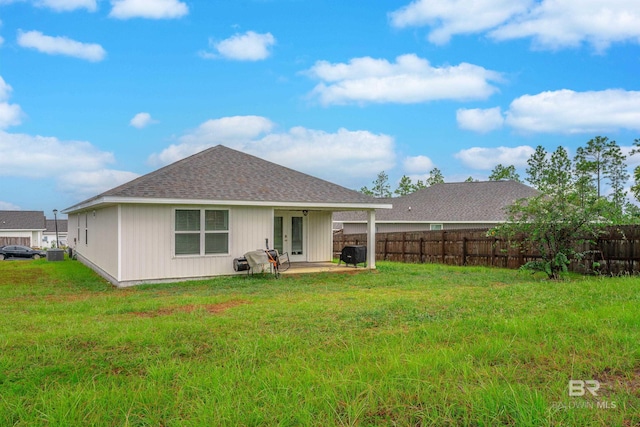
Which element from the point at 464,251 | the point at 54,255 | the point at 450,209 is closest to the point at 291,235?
the point at 464,251

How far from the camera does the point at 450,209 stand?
99.7 ft

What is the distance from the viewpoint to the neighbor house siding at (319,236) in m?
18.7

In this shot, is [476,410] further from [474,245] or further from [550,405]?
[474,245]

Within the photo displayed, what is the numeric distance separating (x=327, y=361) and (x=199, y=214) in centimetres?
1000

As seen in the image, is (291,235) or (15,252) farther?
(15,252)

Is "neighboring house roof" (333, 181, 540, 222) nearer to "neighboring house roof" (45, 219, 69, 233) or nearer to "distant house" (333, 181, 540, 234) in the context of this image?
"distant house" (333, 181, 540, 234)

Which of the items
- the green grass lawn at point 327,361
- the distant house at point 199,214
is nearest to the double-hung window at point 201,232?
the distant house at point 199,214

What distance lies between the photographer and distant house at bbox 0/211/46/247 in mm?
49781

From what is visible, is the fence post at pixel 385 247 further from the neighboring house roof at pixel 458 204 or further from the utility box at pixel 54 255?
the utility box at pixel 54 255

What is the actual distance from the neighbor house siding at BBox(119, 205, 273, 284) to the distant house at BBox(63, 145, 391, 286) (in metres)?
0.03

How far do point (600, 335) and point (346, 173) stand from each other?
66.8 feet

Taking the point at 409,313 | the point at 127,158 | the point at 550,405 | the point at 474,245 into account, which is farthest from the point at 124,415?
the point at 474,245

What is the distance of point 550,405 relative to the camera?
339 cm

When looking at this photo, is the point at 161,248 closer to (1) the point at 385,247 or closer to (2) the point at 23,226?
(1) the point at 385,247
